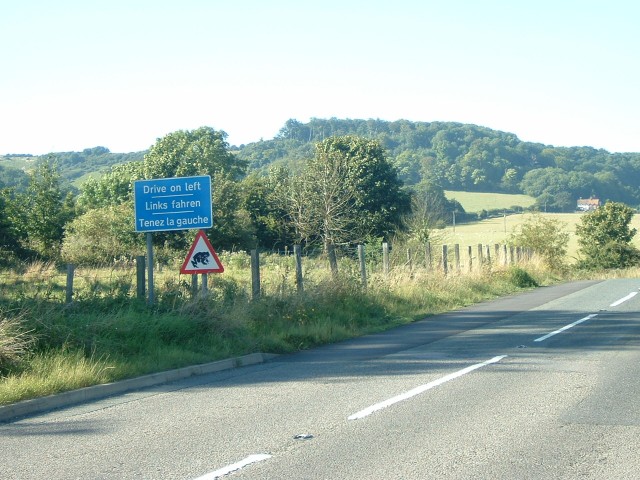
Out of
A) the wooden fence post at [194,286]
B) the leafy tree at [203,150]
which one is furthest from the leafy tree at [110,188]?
the wooden fence post at [194,286]

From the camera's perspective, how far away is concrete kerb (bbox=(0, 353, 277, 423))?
29.6 ft

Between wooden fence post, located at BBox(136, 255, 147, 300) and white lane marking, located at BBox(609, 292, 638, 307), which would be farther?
white lane marking, located at BBox(609, 292, 638, 307)

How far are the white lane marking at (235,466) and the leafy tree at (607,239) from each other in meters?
53.9

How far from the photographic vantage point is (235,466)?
21.2ft

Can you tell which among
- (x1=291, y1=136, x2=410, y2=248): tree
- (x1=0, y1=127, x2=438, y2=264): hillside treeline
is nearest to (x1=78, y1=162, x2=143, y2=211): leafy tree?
(x1=0, y1=127, x2=438, y2=264): hillside treeline

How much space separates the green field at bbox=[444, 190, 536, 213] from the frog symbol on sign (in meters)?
89.0

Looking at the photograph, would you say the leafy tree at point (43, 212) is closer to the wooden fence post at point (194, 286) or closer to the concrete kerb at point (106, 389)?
the wooden fence post at point (194, 286)

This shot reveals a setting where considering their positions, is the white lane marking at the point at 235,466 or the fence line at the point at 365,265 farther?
the fence line at the point at 365,265

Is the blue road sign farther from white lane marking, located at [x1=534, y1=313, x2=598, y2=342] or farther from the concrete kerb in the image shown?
white lane marking, located at [x1=534, y1=313, x2=598, y2=342]

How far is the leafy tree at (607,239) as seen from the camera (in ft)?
189

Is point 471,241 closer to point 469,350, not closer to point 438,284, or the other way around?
point 438,284

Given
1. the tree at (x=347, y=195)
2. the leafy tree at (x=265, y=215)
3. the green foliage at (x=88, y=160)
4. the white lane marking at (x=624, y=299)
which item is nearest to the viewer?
the white lane marking at (x=624, y=299)

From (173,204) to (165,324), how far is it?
3.10 m

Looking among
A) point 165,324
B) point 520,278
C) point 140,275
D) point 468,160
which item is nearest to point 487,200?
point 468,160
